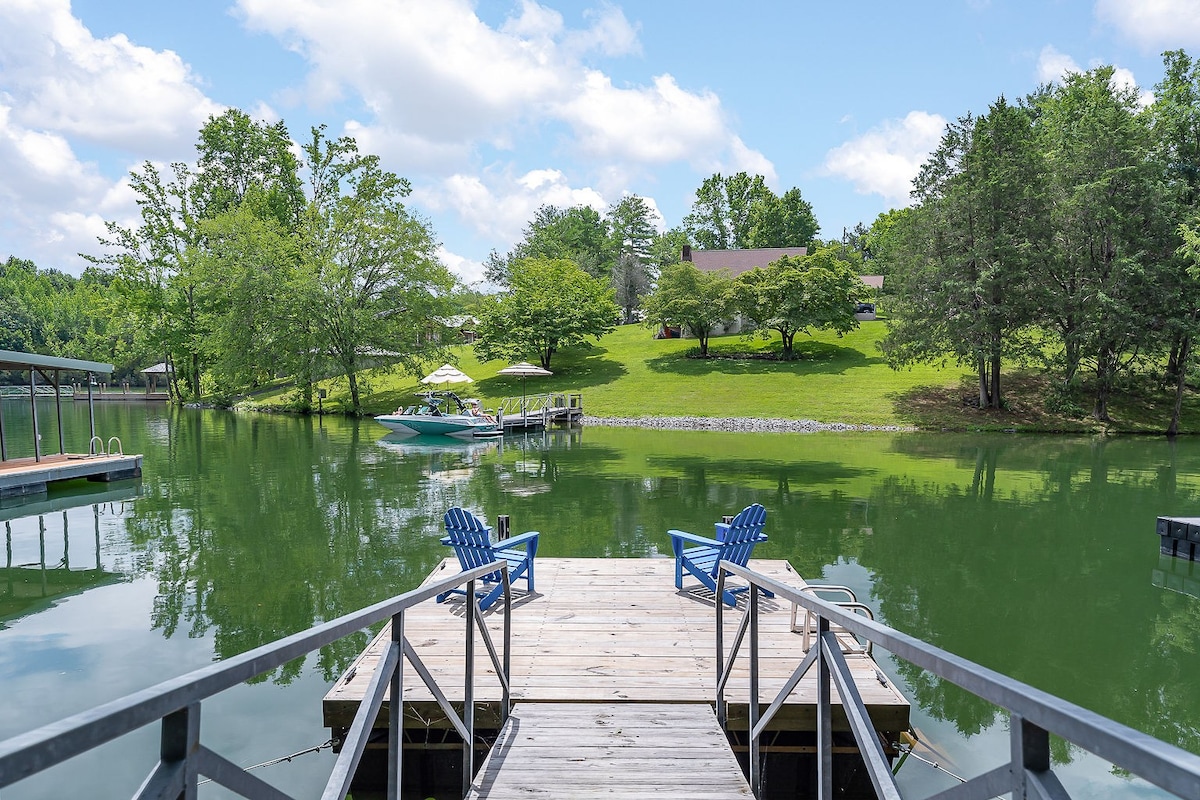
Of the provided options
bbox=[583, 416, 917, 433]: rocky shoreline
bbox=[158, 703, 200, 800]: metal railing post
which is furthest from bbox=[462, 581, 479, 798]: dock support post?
bbox=[583, 416, 917, 433]: rocky shoreline

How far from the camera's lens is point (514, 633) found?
622cm

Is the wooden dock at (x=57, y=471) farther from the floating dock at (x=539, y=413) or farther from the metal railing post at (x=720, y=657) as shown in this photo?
the metal railing post at (x=720, y=657)

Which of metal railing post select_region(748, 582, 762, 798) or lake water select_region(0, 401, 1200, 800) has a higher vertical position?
metal railing post select_region(748, 582, 762, 798)

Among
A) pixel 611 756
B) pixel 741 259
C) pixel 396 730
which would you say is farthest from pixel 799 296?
pixel 396 730

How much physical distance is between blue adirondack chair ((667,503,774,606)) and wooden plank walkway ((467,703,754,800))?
2555 millimetres

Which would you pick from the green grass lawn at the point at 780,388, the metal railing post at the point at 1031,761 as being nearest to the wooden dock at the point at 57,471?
the metal railing post at the point at 1031,761

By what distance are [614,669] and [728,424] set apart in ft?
89.5

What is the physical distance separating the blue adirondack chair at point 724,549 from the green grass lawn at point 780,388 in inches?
1021

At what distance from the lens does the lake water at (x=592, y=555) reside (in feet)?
19.1

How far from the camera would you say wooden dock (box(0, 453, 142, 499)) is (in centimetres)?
1566

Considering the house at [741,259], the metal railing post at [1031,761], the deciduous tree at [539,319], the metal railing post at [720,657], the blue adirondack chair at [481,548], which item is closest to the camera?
the metal railing post at [1031,761]

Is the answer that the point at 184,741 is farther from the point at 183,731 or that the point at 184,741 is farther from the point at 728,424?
the point at 728,424

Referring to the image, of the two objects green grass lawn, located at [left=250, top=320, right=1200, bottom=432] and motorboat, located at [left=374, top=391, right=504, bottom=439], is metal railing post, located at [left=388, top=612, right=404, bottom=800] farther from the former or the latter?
green grass lawn, located at [left=250, top=320, right=1200, bottom=432]

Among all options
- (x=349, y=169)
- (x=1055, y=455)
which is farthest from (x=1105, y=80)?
(x=349, y=169)
